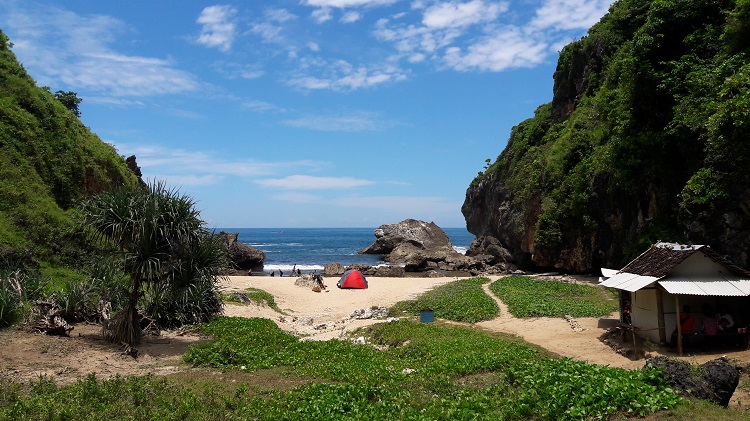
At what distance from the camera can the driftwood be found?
14164 millimetres

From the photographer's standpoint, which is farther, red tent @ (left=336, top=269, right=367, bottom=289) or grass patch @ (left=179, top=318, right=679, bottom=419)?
red tent @ (left=336, top=269, right=367, bottom=289)

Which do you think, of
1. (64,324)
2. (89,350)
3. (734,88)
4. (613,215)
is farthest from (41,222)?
(613,215)

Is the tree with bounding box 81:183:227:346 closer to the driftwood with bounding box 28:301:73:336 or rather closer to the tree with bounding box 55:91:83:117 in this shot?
the driftwood with bounding box 28:301:73:336

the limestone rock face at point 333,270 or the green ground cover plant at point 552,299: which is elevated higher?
the green ground cover plant at point 552,299

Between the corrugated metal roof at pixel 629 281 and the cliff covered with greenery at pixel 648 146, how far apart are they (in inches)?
168

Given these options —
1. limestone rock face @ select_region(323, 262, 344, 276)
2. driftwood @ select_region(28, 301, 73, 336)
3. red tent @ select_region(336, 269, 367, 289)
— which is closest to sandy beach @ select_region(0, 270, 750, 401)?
driftwood @ select_region(28, 301, 73, 336)

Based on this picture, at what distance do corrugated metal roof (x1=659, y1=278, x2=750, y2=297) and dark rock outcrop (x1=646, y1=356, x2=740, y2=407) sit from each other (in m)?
4.79

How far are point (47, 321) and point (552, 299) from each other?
19663 mm

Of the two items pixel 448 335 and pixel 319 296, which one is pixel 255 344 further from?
pixel 319 296

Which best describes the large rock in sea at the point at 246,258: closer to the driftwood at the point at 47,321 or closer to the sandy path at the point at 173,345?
the sandy path at the point at 173,345

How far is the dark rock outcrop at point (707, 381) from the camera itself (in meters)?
8.41

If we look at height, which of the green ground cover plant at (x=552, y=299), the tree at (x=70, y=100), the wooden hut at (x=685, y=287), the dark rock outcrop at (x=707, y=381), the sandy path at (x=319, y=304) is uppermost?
the tree at (x=70, y=100)

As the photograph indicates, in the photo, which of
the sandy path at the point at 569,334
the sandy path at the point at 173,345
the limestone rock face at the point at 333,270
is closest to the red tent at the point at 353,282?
the sandy path at the point at 173,345

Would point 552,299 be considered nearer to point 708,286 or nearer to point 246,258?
point 708,286
